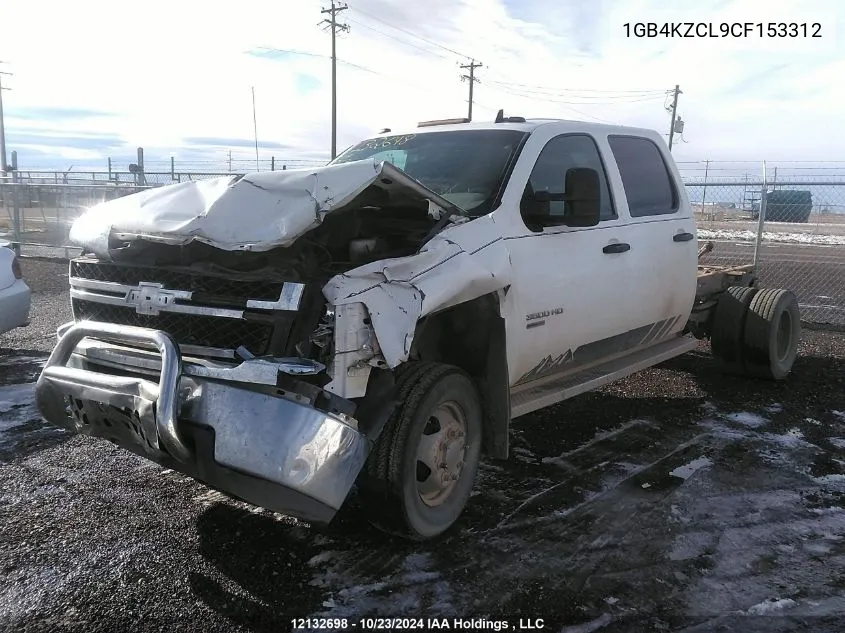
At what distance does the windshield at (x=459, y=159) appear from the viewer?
13.4ft

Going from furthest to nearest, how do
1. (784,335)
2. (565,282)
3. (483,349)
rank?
(784,335), (565,282), (483,349)

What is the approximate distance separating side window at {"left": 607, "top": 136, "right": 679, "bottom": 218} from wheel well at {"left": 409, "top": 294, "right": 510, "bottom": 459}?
73.8 inches

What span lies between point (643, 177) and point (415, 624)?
386 cm

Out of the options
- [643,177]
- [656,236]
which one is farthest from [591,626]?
[643,177]

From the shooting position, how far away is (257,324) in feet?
9.74

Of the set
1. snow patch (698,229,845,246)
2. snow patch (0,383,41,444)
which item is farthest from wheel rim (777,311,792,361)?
snow patch (698,229,845,246)

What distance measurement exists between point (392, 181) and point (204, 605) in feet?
6.51

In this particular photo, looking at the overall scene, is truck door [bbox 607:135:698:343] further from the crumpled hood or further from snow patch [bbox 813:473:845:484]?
the crumpled hood

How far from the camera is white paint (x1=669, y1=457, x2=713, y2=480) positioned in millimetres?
4358

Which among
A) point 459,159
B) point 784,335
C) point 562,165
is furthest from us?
point 784,335

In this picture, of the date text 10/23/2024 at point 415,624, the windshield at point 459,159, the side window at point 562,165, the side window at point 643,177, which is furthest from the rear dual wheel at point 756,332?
the date text 10/23/2024 at point 415,624

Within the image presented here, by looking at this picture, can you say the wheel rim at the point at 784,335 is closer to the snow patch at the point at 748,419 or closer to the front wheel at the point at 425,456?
the snow patch at the point at 748,419

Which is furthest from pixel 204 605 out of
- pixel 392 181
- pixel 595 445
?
pixel 595 445

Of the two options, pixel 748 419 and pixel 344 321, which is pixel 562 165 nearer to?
pixel 344 321
